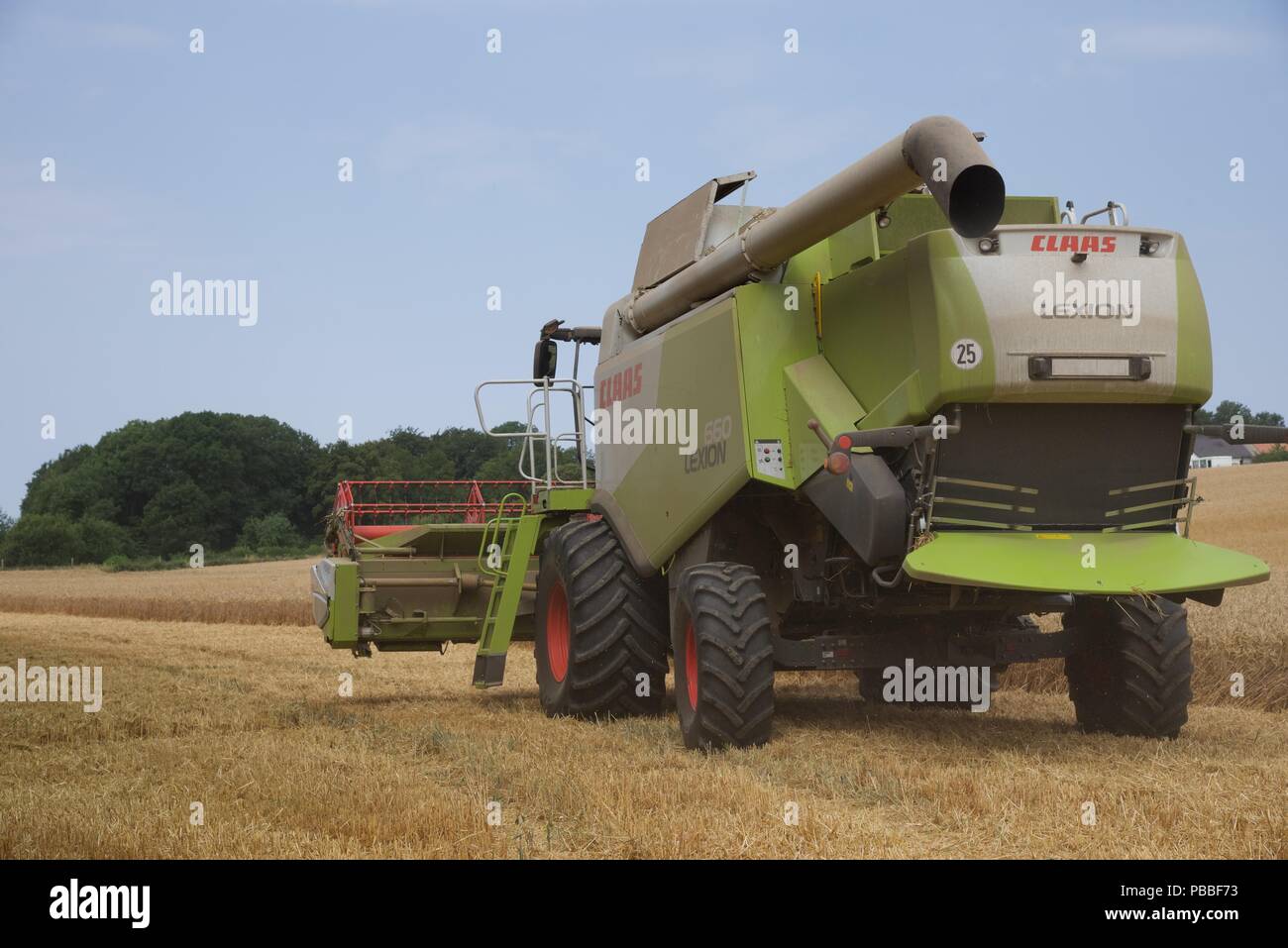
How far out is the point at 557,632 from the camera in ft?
34.9

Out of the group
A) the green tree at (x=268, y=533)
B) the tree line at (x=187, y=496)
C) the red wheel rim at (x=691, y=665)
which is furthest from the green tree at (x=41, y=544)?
the red wheel rim at (x=691, y=665)

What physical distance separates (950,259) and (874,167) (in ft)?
1.94

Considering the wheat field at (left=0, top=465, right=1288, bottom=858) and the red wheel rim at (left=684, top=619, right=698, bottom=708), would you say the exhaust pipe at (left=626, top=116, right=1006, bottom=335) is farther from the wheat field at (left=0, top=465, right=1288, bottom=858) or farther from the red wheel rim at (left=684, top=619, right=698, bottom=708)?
the wheat field at (left=0, top=465, right=1288, bottom=858)

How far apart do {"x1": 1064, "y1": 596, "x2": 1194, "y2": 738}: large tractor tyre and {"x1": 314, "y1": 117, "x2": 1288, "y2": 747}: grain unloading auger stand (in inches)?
0.6

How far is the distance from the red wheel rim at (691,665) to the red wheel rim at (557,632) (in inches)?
83.8

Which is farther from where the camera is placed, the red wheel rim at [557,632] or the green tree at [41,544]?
the green tree at [41,544]

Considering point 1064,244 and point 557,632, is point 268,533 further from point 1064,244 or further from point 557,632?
point 1064,244

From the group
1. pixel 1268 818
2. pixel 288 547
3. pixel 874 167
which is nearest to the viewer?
pixel 1268 818

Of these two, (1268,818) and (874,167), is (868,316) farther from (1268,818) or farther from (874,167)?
(1268,818)

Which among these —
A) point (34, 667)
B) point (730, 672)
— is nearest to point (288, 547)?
point (34, 667)

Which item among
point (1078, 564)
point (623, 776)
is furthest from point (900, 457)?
point (623, 776)

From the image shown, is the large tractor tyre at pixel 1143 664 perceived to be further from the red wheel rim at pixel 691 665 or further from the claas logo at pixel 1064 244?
the red wheel rim at pixel 691 665

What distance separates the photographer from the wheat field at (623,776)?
5.48 meters
